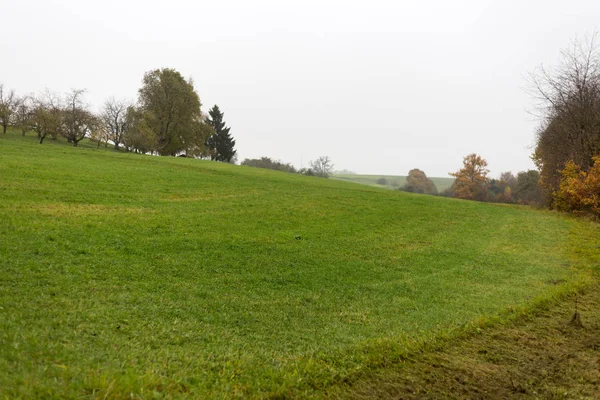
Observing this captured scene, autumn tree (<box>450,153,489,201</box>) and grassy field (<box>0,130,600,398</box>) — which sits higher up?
autumn tree (<box>450,153,489,201</box>)

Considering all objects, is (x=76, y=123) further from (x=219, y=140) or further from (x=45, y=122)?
(x=219, y=140)

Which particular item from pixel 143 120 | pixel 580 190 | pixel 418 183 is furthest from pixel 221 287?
pixel 418 183

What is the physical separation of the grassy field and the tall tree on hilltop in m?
58.9

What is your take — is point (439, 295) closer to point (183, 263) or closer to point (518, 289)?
point (518, 289)

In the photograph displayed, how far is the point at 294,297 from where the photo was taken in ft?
23.3

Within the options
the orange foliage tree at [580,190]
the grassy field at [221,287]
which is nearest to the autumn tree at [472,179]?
the orange foliage tree at [580,190]

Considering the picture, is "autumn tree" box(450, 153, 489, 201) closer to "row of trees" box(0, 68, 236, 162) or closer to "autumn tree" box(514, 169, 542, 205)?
"autumn tree" box(514, 169, 542, 205)

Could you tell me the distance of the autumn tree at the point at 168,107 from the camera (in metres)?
52.1

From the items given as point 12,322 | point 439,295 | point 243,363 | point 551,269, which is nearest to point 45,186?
point 12,322

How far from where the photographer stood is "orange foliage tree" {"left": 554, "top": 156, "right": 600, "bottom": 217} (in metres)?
21.8

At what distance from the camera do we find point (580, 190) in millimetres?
22594

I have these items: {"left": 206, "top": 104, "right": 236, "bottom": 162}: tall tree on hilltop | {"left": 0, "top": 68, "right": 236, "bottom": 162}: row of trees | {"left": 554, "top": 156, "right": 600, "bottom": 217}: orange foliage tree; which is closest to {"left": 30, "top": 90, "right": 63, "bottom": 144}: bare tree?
{"left": 0, "top": 68, "right": 236, "bottom": 162}: row of trees

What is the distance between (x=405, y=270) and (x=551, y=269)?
5.11 metres

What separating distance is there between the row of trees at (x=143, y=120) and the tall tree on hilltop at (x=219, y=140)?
13.1 metres
